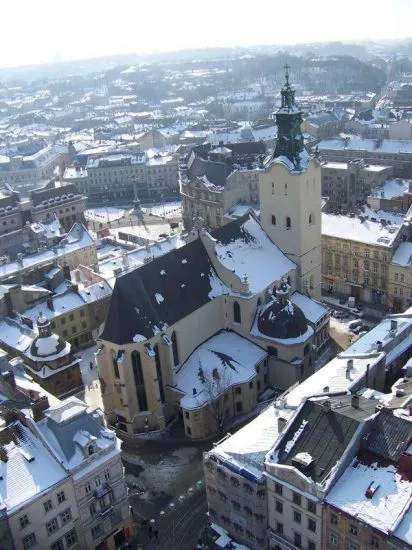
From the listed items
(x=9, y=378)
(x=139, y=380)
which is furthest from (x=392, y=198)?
(x=9, y=378)

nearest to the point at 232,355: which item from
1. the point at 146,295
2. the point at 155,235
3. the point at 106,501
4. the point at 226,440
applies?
the point at 146,295

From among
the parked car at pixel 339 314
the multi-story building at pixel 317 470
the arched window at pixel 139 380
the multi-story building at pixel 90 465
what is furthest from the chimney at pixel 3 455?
the parked car at pixel 339 314

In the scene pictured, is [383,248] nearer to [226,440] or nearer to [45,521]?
[226,440]

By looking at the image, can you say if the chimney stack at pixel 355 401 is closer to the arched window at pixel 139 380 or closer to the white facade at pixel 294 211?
the arched window at pixel 139 380

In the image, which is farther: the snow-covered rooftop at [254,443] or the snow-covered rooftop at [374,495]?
the snow-covered rooftop at [254,443]

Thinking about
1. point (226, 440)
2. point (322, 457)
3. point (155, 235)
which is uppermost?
point (322, 457)

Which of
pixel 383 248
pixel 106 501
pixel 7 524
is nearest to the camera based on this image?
pixel 7 524

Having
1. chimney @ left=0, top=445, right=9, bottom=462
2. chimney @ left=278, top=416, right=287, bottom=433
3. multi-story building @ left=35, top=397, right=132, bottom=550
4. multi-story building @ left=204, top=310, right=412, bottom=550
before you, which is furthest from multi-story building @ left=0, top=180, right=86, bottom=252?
chimney @ left=278, top=416, right=287, bottom=433

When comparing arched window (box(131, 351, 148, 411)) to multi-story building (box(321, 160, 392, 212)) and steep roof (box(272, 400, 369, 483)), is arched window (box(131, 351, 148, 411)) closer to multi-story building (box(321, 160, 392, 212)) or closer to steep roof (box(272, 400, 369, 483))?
steep roof (box(272, 400, 369, 483))
